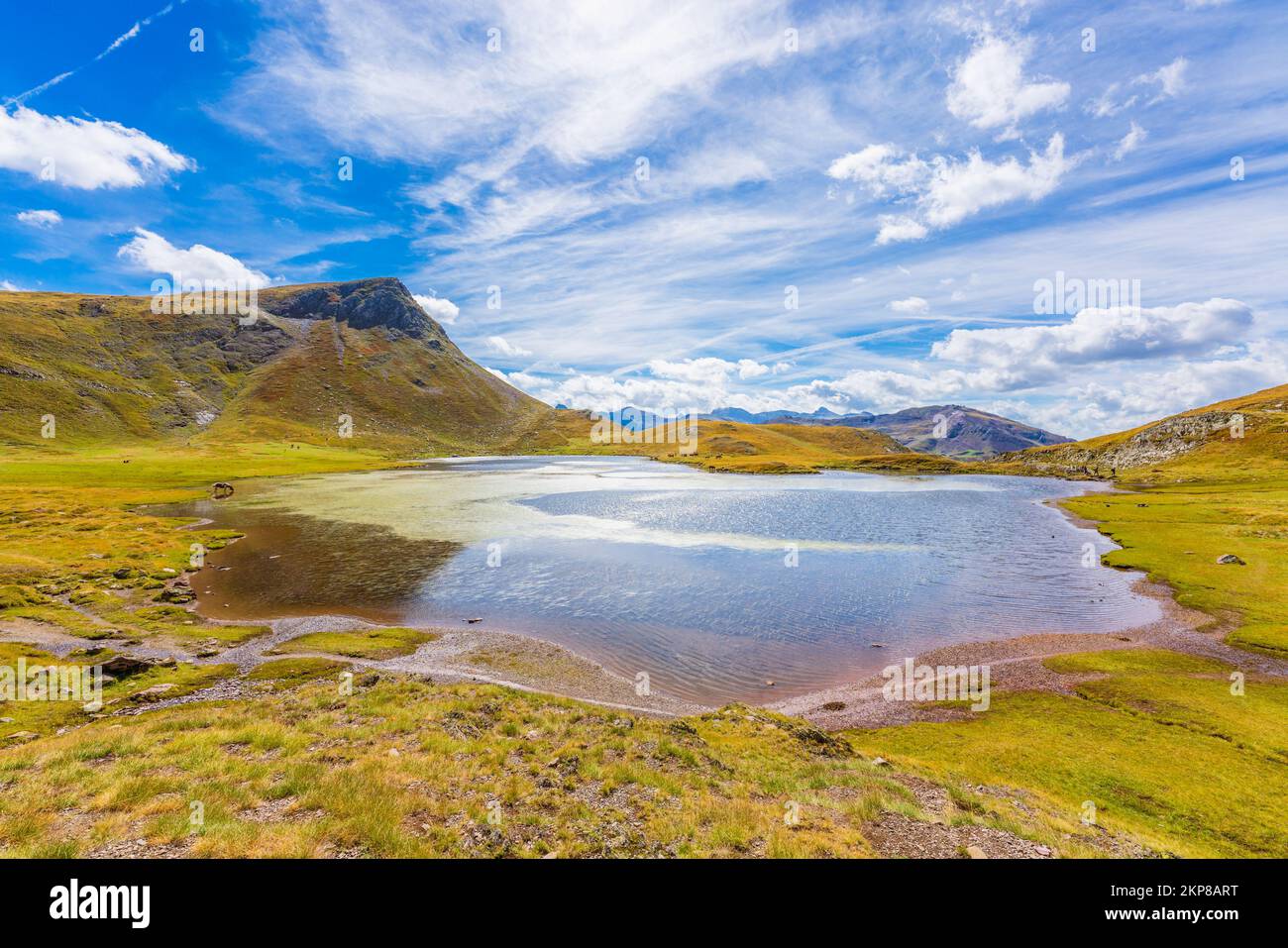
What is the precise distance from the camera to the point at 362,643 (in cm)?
3194

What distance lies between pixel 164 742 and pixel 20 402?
295 meters

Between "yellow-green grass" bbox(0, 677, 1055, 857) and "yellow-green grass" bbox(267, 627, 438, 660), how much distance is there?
860 cm

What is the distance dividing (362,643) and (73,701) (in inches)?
480

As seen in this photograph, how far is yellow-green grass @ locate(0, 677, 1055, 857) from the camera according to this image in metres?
11.6

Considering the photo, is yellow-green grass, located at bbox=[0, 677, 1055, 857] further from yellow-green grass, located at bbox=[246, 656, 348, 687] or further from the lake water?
the lake water

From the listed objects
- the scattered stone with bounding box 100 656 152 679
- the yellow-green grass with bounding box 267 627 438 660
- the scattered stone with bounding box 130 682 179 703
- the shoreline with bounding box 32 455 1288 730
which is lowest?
the shoreline with bounding box 32 455 1288 730

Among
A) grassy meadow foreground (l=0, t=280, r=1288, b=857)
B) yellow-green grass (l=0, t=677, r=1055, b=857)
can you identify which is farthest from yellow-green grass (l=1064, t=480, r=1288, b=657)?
yellow-green grass (l=0, t=677, r=1055, b=857)

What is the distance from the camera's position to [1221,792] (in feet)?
56.3

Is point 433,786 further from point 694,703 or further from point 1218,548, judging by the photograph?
point 1218,548

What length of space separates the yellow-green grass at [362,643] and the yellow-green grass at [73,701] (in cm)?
405

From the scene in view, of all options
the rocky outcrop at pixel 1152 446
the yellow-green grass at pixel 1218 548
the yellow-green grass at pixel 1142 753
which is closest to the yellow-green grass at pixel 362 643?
the yellow-green grass at pixel 1142 753

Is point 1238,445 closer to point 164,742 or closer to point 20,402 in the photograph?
point 164,742

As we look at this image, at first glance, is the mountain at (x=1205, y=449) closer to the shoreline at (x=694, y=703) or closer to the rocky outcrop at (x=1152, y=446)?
the rocky outcrop at (x=1152, y=446)
